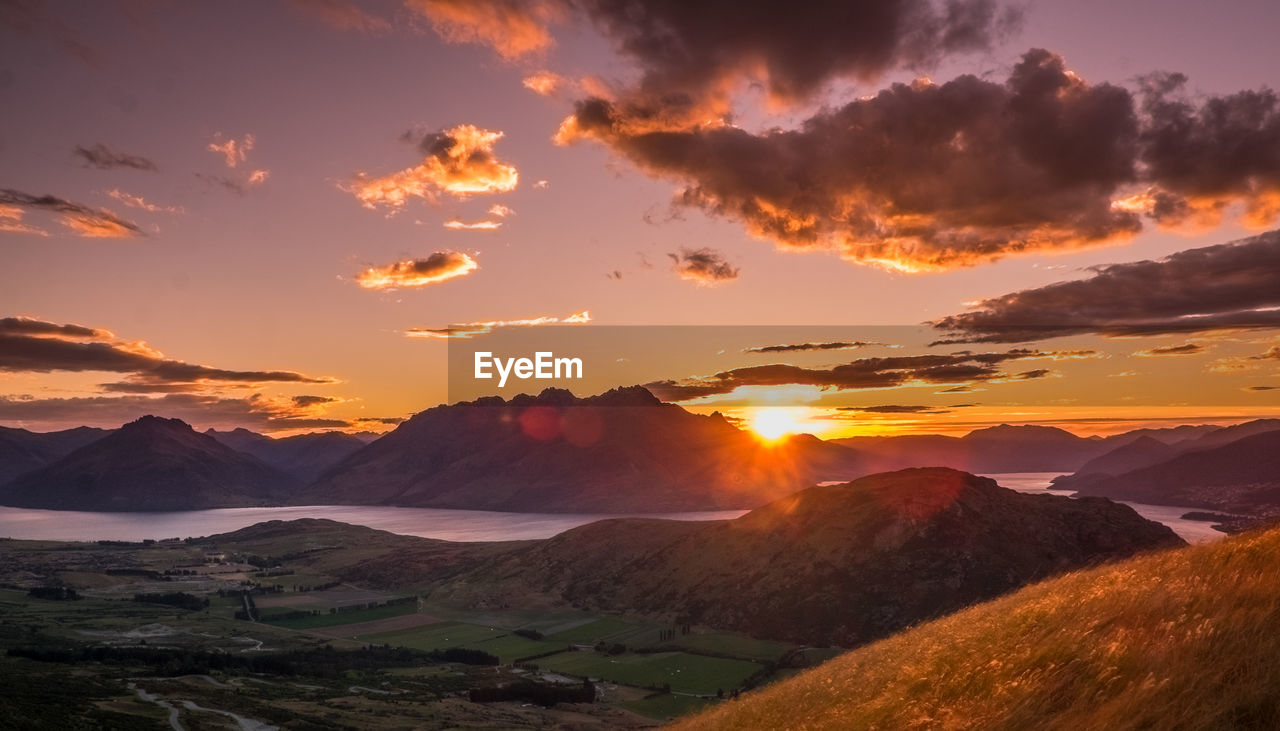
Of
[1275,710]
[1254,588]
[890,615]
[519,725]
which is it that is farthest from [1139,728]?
[890,615]

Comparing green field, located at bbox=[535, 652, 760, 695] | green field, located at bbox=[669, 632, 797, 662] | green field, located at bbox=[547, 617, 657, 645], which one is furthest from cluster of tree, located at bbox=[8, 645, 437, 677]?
green field, located at bbox=[669, 632, 797, 662]

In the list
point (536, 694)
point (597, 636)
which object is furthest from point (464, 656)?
point (536, 694)

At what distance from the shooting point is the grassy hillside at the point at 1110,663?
11.2m

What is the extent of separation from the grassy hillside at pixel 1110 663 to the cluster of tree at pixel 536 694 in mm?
124389

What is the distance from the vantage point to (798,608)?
18838cm

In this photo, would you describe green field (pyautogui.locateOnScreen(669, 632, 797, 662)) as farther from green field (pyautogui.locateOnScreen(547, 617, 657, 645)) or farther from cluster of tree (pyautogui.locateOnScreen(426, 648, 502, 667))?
cluster of tree (pyautogui.locateOnScreen(426, 648, 502, 667))

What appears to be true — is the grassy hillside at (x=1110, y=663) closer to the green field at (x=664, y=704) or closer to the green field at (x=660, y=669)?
the green field at (x=664, y=704)

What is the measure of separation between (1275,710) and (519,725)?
11661 centimetres

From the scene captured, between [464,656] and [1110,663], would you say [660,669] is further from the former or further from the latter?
[1110,663]

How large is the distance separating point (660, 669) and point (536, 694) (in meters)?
31.7

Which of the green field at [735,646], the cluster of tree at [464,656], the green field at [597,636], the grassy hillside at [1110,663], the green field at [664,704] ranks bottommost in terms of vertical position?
the green field at [597,636]

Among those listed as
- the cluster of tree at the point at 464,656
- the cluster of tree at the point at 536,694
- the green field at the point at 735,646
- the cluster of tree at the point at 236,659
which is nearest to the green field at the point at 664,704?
the cluster of tree at the point at 536,694

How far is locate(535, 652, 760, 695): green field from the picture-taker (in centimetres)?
14800

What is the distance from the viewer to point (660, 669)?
159750mm
